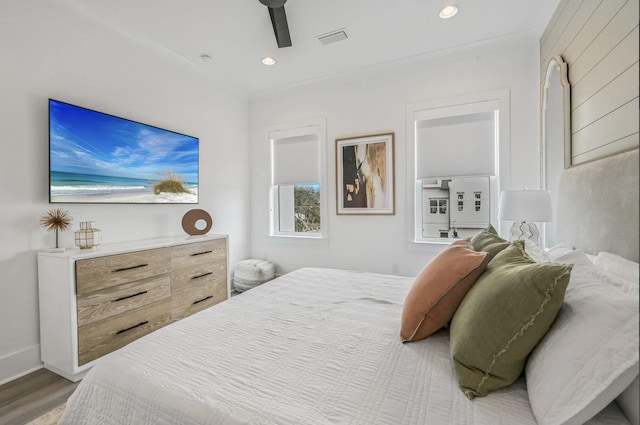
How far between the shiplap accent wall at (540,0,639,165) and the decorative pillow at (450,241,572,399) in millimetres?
518

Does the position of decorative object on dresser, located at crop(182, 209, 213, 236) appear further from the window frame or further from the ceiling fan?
the ceiling fan

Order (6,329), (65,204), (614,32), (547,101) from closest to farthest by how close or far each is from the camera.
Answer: (614,32) → (6,329) → (65,204) → (547,101)

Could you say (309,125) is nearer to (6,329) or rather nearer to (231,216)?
(231,216)

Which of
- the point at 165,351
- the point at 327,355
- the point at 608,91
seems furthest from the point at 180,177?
the point at 608,91

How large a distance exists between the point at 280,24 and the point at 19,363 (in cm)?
309

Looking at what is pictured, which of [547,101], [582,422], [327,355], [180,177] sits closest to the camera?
[582,422]

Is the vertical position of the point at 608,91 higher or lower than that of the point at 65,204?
higher

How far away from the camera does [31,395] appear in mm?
1806

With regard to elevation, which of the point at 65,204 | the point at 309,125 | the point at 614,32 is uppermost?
the point at 309,125

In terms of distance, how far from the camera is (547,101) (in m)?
2.45

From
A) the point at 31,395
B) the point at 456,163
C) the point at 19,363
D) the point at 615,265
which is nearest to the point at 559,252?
the point at 615,265

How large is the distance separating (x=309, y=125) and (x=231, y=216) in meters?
1.64

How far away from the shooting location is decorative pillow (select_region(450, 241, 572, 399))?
807mm

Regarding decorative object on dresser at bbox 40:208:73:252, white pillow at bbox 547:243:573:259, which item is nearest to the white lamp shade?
white pillow at bbox 547:243:573:259
